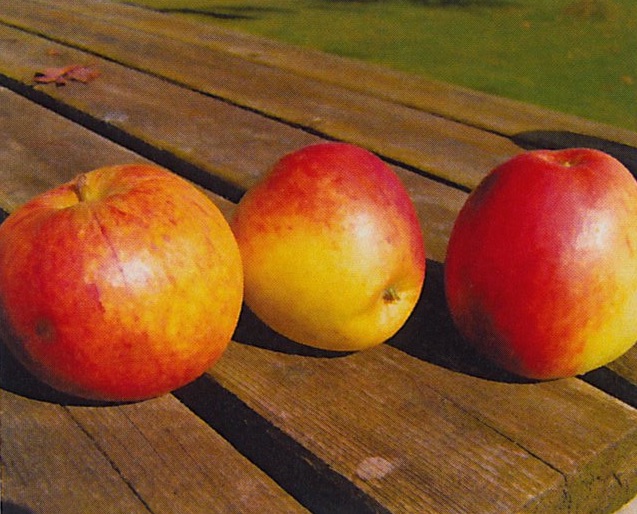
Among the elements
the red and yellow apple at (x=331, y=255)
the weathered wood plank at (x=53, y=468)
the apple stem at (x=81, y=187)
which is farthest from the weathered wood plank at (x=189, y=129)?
the weathered wood plank at (x=53, y=468)

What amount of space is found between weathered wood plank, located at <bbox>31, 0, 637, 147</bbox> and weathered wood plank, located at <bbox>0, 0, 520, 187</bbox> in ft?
0.22

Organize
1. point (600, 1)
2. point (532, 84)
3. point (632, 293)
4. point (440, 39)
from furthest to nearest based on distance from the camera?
point (600, 1), point (440, 39), point (532, 84), point (632, 293)

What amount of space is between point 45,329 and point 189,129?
4.01ft

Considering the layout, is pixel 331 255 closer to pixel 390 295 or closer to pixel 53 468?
pixel 390 295

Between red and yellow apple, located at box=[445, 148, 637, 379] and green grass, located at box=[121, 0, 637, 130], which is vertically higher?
red and yellow apple, located at box=[445, 148, 637, 379]

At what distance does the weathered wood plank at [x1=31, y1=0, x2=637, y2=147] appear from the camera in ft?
7.84

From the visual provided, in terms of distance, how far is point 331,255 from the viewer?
1.29 metres

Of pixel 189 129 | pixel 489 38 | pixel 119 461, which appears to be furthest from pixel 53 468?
pixel 489 38

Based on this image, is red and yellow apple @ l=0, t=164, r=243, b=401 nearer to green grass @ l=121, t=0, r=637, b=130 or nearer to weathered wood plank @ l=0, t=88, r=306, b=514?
weathered wood plank @ l=0, t=88, r=306, b=514

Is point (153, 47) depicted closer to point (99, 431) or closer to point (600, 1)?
point (99, 431)

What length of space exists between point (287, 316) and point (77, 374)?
32 cm

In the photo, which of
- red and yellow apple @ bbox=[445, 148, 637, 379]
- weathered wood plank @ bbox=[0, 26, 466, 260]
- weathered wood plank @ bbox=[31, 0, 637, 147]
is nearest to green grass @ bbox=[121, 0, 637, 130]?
weathered wood plank @ bbox=[31, 0, 637, 147]

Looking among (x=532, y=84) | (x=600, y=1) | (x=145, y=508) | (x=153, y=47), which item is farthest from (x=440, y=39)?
(x=145, y=508)

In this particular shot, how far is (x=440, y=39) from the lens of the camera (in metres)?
6.33
